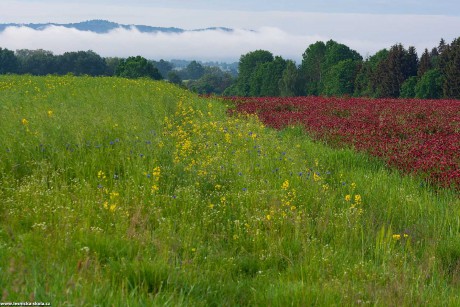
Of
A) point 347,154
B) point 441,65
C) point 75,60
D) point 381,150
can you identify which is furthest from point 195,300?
point 75,60

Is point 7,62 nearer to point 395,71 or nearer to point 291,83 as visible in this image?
point 291,83

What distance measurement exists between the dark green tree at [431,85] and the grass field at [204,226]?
4408cm

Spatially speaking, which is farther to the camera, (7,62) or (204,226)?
(7,62)

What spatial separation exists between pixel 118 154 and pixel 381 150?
19.0 feet

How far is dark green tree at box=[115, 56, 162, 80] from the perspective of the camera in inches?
2630

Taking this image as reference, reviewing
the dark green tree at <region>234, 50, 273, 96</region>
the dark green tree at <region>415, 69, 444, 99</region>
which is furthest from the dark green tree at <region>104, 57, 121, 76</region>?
the dark green tree at <region>415, 69, 444, 99</region>

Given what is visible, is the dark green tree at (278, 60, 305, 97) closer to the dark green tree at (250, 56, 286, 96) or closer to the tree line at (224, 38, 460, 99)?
the tree line at (224, 38, 460, 99)

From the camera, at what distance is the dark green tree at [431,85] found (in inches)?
1909

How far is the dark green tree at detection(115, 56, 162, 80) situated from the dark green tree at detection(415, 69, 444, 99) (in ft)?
124

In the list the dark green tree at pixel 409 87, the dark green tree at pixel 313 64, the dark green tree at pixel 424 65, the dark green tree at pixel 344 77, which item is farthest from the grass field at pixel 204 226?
the dark green tree at pixel 313 64

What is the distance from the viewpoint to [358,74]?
64062 mm

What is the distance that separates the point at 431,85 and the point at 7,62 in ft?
259

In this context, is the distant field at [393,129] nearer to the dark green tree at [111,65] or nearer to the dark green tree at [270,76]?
the dark green tree at [270,76]

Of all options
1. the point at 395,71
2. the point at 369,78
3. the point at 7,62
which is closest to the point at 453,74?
the point at 395,71
